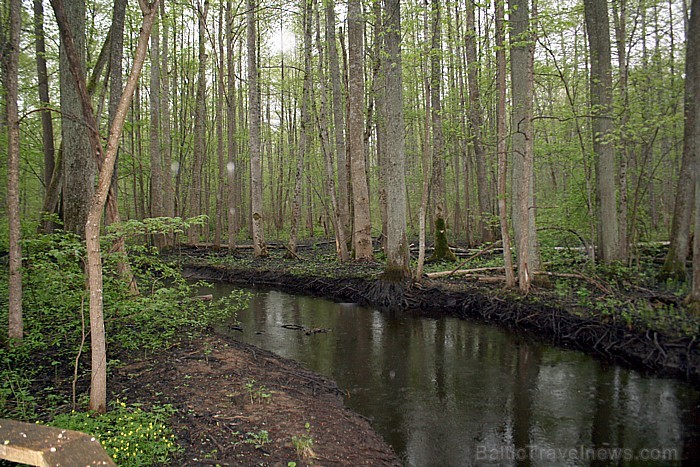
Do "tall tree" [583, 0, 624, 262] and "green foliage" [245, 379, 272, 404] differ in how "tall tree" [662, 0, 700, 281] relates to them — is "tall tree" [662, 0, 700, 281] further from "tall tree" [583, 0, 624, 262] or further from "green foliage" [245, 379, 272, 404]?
"green foliage" [245, 379, 272, 404]

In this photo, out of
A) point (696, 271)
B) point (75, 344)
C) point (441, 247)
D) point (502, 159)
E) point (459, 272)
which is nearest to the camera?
point (75, 344)

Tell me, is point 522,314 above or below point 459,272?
below

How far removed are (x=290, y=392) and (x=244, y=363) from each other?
107 cm

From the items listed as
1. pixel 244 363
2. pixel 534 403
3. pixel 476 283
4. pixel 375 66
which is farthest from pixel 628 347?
pixel 375 66

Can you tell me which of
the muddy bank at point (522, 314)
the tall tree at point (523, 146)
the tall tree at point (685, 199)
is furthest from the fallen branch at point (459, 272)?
the tall tree at point (685, 199)

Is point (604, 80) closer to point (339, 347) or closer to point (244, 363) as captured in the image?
point (339, 347)

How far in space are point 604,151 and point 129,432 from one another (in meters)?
10.6

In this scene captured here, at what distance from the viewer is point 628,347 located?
7.28 m

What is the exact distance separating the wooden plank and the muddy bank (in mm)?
6966

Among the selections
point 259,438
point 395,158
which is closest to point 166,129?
point 395,158

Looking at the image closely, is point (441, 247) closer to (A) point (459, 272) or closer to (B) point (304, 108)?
(A) point (459, 272)

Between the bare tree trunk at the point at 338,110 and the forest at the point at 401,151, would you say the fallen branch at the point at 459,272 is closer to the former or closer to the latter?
the forest at the point at 401,151

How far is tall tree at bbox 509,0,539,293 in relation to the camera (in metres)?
9.13

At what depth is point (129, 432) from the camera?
359 centimetres
